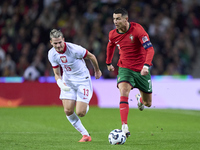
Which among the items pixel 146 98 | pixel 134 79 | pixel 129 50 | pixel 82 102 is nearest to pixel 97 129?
pixel 146 98

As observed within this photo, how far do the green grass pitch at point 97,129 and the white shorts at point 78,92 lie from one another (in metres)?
0.76

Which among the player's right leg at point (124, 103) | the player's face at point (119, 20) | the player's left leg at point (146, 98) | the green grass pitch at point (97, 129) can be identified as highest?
the player's face at point (119, 20)

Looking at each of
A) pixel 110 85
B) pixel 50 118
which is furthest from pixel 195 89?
pixel 50 118

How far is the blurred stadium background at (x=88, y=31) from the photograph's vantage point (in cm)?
1569

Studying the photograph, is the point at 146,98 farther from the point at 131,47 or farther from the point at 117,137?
the point at 117,137

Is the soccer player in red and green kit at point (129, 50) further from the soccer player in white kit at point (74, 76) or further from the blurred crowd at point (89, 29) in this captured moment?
the blurred crowd at point (89, 29)

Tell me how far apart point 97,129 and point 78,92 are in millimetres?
2171

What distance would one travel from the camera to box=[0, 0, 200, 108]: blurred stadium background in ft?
51.5

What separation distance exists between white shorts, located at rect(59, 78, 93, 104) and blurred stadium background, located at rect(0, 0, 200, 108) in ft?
24.9

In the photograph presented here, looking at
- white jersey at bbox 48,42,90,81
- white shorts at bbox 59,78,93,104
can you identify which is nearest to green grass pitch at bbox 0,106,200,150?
white shorts at bbox 59,78,93,104

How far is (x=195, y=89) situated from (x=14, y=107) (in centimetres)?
620

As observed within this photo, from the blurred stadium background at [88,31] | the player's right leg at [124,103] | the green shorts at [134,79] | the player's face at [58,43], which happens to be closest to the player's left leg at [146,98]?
the green shorts at [134,79]

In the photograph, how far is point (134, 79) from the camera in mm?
8172

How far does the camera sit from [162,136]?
27.3 feet
